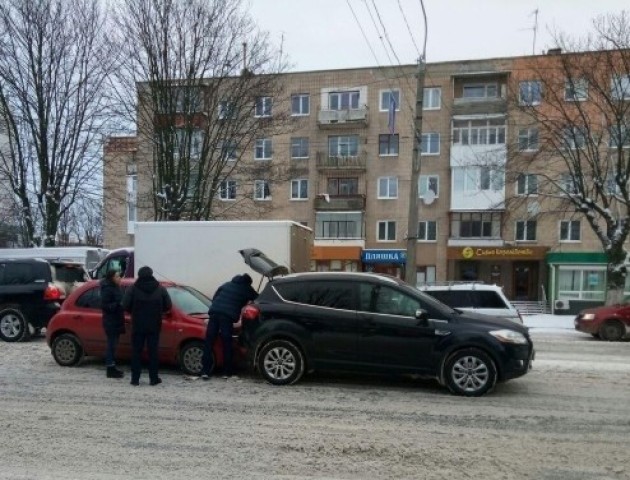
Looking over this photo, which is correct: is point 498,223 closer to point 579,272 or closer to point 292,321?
point 579,272

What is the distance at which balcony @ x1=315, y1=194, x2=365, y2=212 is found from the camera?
136ft

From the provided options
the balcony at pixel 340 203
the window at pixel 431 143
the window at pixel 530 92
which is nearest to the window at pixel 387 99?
the window at pixel 431 143

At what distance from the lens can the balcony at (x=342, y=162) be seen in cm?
4209

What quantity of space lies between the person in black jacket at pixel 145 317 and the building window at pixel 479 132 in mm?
34971

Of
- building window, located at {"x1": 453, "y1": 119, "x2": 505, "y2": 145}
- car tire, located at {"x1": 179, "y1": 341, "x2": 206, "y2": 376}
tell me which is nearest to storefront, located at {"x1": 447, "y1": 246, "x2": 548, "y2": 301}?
building window, located at {"x1": 453, "y1": 119, "x2": 505, "y2": 145}

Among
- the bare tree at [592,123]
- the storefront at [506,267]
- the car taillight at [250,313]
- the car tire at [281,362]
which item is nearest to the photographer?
the car tire at [281,362]

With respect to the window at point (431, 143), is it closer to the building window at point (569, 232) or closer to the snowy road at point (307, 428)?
the building window at point (569, 232)

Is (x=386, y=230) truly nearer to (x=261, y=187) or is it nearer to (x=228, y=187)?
(x=261, y=187)

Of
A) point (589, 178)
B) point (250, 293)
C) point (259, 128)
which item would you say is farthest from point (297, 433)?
point (589, 178)

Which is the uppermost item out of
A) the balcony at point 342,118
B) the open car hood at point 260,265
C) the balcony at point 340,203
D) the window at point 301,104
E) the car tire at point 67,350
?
the window at point 301,104

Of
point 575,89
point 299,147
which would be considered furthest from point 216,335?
point 299,147

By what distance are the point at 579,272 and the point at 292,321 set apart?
33.6m

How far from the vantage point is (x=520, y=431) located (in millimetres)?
6152

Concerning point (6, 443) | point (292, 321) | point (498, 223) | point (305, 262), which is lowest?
point (6, 443)
